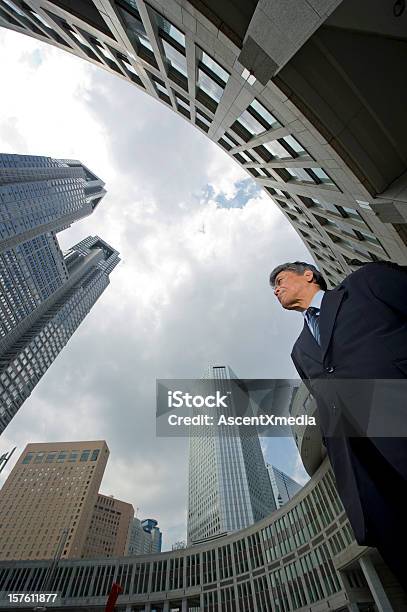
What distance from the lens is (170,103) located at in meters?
14.9

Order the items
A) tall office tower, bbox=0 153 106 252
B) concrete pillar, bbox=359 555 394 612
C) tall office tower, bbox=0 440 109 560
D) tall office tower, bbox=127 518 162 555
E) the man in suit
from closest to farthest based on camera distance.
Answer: the man in suit
concrete pillar, bbox=359 555 394 612
tall office tower, bbox=0 440 109 560
tall office tower, bbox=0 153 106 252
tall office tower, bbox=127 518 162 555

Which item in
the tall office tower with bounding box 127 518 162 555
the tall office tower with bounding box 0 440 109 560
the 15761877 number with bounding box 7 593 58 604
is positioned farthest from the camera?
the tall office tower with bounding box 127 518 162 555

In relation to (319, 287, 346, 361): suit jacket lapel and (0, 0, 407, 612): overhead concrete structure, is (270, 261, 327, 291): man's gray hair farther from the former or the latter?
(0, 0, 407, 612): overhead concrete structure

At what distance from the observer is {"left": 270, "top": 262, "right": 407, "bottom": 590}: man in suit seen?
1.33 m

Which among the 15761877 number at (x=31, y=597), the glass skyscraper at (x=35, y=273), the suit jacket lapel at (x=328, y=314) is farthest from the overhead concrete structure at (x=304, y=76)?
the glass skyscraper at (x=35, y=273)

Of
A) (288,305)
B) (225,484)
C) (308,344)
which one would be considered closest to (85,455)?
(225,484)

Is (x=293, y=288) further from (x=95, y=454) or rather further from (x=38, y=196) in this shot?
(x=95, y=454)

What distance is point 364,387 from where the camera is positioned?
1.51 m

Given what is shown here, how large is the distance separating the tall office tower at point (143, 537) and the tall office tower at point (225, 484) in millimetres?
40604

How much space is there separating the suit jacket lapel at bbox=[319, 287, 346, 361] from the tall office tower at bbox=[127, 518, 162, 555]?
545ft

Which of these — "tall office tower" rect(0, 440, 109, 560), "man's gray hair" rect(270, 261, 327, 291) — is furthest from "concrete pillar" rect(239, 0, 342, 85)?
"tall office tower" rect(0, 440, 109, 560)

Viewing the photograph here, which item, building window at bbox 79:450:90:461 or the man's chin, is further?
building window at bbox 79:450:90:461

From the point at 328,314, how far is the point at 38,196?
141187 mm

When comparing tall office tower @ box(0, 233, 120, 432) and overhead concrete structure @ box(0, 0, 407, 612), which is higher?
tall office tower @ box(0, 233, 120, 432)
